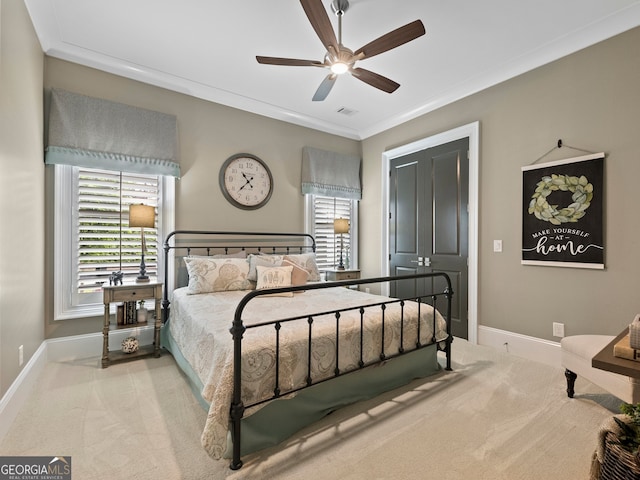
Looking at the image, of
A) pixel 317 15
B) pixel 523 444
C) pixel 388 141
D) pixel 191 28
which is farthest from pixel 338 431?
pixel 388 141

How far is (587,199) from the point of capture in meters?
2.68

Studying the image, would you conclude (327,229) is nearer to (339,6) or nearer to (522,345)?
(522,345)

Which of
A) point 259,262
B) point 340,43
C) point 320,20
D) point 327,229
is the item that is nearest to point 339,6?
point 340,43

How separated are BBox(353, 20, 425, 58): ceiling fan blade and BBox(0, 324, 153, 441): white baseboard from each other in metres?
3.33

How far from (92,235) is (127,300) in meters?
0.80

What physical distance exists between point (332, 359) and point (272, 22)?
8.90 feet

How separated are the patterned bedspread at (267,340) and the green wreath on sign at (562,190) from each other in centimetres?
147

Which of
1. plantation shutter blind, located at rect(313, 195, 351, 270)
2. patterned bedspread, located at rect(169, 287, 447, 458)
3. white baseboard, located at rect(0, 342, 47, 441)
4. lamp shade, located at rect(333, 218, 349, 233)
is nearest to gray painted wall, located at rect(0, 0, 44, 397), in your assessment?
white baseboard, located at rect(0, 342, 47, 441)

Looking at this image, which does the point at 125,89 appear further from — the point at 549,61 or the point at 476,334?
the point at 476,334

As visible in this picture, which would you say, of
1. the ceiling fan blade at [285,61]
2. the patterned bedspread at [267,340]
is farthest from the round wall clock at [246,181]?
the ceiling fan blade at [285,61]

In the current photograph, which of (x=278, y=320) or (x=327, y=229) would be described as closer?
(x=278, y=320)

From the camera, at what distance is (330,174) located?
4719 millimetres

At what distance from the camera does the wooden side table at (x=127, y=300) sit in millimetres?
2843

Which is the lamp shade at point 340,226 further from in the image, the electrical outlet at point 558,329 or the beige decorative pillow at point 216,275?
the electrical outlet at point 558,329
